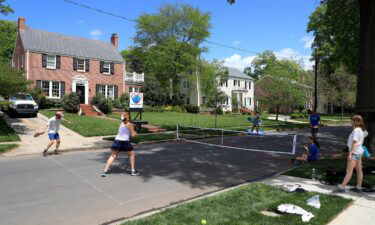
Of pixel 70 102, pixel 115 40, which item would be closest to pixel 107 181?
pixel 70 102

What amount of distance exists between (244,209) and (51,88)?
30841 millimetres

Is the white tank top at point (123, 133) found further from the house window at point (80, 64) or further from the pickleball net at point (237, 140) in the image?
the house window at point (80, 64)

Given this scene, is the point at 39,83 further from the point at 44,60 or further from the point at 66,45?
the point at 66,45

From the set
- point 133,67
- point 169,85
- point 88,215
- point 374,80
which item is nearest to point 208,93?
point 169,85

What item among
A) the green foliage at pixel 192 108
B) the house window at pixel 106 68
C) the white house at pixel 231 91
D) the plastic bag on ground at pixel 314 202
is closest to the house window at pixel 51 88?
the house window at pixel 106 68

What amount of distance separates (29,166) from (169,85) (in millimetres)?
38432

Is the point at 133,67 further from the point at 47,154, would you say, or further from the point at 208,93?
the point at 47,154

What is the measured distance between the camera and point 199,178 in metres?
8.45

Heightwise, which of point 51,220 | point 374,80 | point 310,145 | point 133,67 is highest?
point 133,67

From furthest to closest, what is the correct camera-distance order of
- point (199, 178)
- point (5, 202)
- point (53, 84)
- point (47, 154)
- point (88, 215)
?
point (53, 84) < point (47, 154) < point (199, 178) < point (5, 202) < point (88, 215)

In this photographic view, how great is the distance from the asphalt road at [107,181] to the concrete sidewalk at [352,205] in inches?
43.9

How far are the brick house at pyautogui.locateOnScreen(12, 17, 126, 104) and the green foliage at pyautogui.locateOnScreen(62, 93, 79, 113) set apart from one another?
5.49 ft

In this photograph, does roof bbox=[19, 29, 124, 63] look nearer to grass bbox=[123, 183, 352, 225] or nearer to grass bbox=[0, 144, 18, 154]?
grass bbox=[0, 144, 18, 154]

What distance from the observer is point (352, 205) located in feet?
19.8
